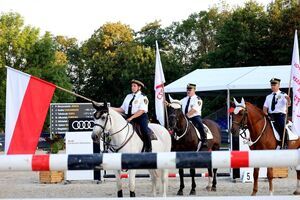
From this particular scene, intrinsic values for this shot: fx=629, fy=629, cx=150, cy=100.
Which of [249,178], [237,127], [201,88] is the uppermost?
[201,88]

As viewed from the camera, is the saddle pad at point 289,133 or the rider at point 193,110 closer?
the saddle pad at point 289,133

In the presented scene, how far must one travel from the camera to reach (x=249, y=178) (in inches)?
667

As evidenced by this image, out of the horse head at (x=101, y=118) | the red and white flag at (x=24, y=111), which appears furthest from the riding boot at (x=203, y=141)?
the red and white flag at (x=24, y=111)

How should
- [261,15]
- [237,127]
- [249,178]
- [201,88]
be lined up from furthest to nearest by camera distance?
[261,15], [201,88], [249,178], [237,127]

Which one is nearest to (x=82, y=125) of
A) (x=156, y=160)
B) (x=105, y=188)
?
(x=105, y=188)

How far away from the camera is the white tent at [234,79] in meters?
27.9

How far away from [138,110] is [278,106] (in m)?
3.44

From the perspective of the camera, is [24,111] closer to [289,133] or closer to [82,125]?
[289,133]

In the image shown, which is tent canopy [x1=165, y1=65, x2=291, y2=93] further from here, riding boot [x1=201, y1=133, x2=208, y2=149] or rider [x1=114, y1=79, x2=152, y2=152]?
rider [x1=114, y1=79, x2=152, y2=152]

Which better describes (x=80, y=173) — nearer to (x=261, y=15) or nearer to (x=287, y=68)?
(x=287, y=68)

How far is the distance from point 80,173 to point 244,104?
245 inches

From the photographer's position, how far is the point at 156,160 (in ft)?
11.9

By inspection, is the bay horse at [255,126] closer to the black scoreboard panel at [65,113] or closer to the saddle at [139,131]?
the saddle at [139,131]

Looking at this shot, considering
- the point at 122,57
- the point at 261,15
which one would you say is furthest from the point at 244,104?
the point at 122,57
